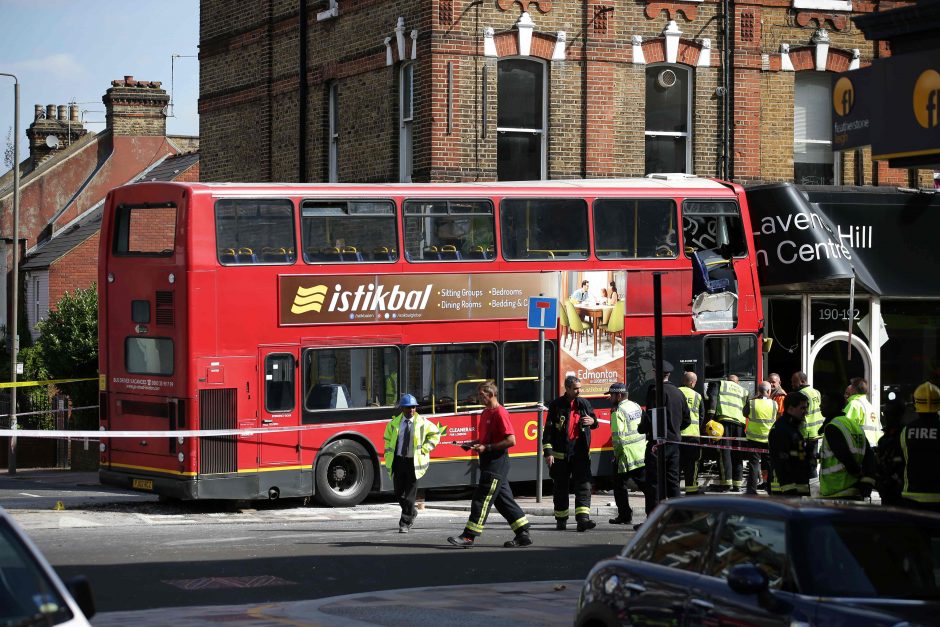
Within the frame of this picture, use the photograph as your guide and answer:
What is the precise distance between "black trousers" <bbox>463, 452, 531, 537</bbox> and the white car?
30.1 ft

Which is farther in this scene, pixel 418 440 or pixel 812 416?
pixel 812 416

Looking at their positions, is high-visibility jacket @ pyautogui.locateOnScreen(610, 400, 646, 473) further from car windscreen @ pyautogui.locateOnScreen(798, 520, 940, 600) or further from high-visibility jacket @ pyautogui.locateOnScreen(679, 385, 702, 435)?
car windscreen @ pyautogui.locateOnScreen(798, 520, 940, 600)

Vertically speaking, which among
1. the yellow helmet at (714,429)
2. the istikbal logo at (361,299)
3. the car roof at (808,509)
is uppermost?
the istikbal logo at (361,299)

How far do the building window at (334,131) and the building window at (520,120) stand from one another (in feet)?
14.0

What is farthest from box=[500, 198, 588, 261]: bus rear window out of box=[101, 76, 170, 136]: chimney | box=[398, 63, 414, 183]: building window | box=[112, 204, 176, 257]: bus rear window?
box=[101, 76, 170, 136]: chimney

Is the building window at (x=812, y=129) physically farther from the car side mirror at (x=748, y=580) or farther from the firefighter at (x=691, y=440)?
the car side mirror at (x=748, y=580)

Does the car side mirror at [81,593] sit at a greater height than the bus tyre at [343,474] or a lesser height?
greater

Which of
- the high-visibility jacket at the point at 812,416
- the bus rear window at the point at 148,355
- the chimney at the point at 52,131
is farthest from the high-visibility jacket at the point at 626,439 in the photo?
the chimney at the point at 52,131

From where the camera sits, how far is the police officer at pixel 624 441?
1741 cm

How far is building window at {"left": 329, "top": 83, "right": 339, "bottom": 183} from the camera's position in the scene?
28203 mm

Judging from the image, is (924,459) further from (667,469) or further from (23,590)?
(23,590)

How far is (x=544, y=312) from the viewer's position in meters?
19.5

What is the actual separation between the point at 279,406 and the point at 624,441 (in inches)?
182

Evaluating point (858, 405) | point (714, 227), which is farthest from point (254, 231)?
point (858, 405)
